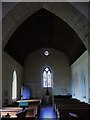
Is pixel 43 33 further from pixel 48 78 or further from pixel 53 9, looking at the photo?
pixel 53 9

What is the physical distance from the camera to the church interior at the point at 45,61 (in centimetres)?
700

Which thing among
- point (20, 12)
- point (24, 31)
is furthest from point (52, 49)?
point (20, 12)

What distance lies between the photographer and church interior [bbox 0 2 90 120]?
7.00m

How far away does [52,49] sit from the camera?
21562mm

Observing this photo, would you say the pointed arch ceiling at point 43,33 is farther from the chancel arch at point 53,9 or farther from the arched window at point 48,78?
the chancel arch at point 53,9

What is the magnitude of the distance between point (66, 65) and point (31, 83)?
3560 millimetres

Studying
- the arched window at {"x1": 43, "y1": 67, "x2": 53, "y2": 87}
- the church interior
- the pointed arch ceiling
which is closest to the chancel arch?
the church interior

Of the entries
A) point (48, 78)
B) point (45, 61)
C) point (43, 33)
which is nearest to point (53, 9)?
point (43, 33)

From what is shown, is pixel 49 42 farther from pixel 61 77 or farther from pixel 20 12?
pixel 20 12

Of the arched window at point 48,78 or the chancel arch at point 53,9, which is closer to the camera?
the chancel arch at point 53,9

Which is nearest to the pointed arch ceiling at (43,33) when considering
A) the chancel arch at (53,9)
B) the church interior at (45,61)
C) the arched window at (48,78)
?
the church interior at (45,61)

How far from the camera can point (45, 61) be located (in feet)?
70.7

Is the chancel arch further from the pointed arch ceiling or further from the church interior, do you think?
the pointed arch ceiling

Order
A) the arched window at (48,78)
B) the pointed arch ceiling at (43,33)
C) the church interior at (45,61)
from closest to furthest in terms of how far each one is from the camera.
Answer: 1. the church interior at (45,61)
2. the pointed arch ceiling at (43,33)
3. the arched window at (48,78)
